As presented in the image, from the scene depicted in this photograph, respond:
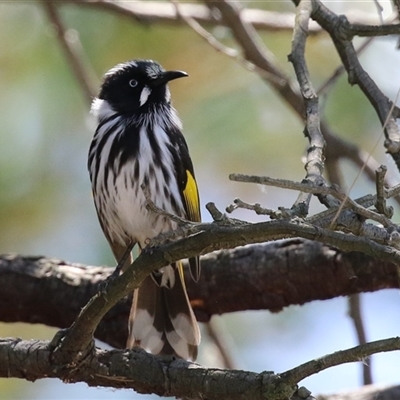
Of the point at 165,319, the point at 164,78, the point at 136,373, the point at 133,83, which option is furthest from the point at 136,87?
the point at 136,373

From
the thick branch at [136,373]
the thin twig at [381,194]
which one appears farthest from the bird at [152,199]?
the thin twig at [381,194]

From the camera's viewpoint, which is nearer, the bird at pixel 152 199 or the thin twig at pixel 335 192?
the thin twig at pixel 335 192

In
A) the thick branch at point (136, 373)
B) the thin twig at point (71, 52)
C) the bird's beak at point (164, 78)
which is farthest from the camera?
the thin twig at point (71, 52)

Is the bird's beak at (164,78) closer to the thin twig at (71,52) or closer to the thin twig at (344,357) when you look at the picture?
the thin twig at (71,52)

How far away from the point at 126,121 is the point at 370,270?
1487mm

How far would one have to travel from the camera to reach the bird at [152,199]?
4.22m

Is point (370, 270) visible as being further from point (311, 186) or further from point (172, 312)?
point (311, 186)

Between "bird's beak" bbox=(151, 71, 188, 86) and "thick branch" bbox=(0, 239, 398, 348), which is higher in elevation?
"bird's beak" bbox=(151, 71, 188, 86)

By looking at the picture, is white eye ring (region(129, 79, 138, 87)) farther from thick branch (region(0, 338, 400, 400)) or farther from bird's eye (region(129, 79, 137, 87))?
thick branch (region(0, 338, 400, 400))

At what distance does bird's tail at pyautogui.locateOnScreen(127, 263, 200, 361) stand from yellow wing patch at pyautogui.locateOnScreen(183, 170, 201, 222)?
28cm

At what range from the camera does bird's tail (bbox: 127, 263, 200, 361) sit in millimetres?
4254

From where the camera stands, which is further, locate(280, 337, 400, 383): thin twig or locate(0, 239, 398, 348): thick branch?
locate(0, 239, 398, 348): thick branch

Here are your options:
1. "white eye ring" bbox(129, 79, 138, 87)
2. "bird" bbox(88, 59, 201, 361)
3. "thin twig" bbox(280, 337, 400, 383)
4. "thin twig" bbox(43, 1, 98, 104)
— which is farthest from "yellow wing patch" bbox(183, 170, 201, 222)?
"thin twig" bbox(280, 337, 400, 383)

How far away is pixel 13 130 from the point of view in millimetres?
5863
